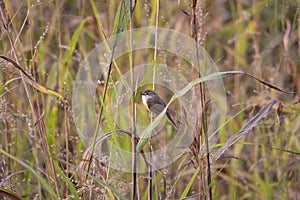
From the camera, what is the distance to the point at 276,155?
182cm

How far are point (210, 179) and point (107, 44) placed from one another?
33 centimetres

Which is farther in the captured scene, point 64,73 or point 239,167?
point 239,167

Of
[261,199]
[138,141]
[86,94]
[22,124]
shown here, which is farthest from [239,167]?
[138,141]

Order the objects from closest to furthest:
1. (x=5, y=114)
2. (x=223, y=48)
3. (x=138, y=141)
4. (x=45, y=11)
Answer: (x=138, y=141) → (x=5, y=114) → (x=45, y=11) → (x=223, y=48)

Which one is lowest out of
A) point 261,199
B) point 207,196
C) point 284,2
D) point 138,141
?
point 261,199

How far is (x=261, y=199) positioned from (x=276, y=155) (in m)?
0.15

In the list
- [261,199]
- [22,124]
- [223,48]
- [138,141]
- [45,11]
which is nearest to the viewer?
[138,141]

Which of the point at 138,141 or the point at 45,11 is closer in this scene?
the point at 138,141

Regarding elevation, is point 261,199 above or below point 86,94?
below

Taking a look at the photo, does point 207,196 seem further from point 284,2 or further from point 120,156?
point 284,2

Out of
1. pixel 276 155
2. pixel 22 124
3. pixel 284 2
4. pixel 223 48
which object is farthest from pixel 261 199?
A: pixel 223 48

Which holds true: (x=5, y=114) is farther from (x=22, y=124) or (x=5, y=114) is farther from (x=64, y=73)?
(x=22, y=124)

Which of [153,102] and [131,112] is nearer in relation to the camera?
[153,102]

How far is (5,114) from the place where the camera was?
1.38 metres
